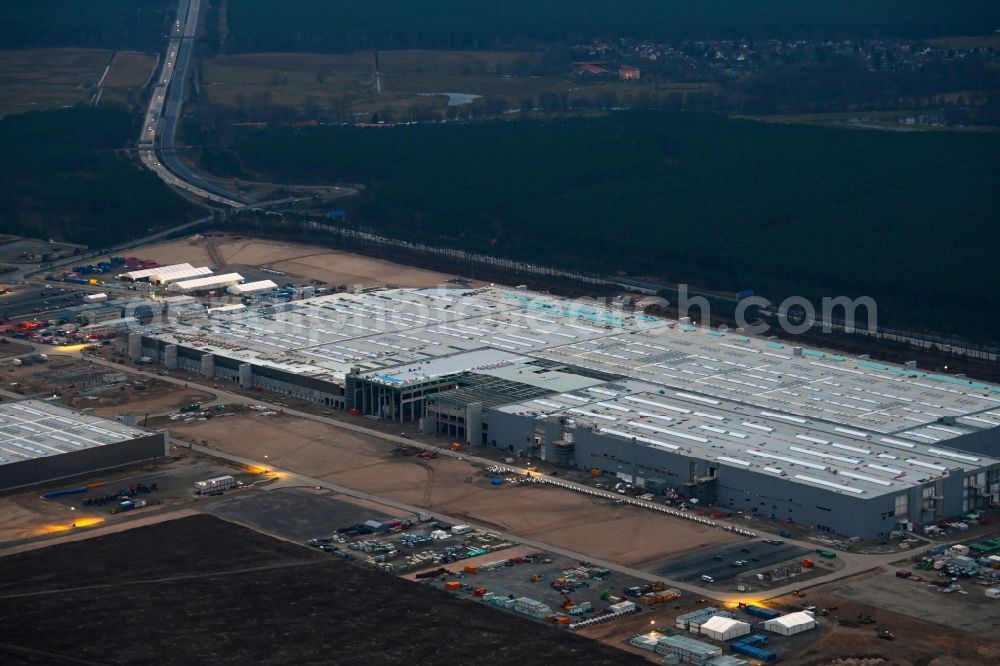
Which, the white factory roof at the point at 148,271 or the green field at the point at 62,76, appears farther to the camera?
the green field at the point at 62,76

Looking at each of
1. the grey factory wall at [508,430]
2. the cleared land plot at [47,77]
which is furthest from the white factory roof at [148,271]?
the cleared land plot at [47,77]

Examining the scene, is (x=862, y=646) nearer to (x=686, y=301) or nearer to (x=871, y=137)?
(x=686, y=301)

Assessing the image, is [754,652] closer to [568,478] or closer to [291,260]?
[568,478]

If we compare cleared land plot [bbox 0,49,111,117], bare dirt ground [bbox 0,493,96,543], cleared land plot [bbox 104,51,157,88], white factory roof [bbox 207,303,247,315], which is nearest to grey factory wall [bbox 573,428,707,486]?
bare dirt ground [bbox 0,493,96,543]

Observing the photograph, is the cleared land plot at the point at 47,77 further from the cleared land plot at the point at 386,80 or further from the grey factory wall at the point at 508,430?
the grey factory wall at the point at 508,430

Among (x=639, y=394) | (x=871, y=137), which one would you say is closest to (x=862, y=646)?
(x=639, y=394)
